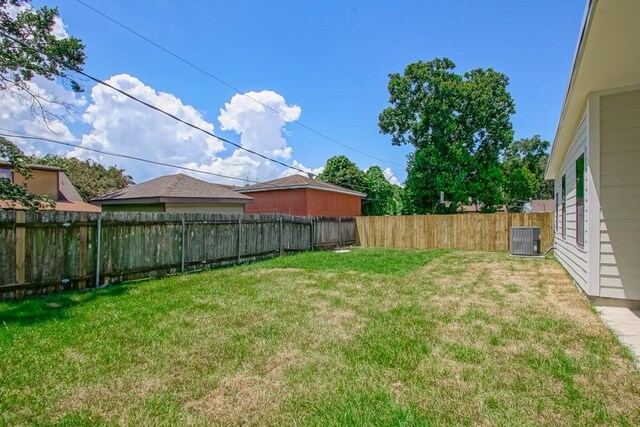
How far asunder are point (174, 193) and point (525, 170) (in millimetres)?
29619

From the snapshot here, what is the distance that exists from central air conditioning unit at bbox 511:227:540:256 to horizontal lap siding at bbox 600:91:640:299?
7.00 meters

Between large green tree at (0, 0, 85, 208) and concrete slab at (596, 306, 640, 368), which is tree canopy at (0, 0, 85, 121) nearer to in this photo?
large green tree at (0, 0, 85, 208)

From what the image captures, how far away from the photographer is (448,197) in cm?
2042

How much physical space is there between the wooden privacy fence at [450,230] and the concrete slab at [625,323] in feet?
28.5

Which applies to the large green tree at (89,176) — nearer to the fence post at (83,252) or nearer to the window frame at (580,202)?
the fence post at (83,252)

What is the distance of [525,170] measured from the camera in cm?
2981

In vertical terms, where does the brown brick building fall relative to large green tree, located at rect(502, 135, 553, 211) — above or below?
below

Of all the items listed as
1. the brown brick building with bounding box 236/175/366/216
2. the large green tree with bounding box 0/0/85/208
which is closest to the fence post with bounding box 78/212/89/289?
the large green tree with bounding box 0/0/85/208

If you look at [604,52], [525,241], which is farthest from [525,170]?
[604,52]

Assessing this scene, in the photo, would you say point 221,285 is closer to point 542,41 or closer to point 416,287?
point 416,287

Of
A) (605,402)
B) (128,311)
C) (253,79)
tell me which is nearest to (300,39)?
(253,79)

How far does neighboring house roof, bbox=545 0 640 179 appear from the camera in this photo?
272 centimetres

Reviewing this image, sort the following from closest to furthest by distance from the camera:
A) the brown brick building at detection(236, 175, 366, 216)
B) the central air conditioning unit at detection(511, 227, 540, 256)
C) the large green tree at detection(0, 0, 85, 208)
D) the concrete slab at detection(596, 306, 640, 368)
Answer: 1. the concrete slab at detection(596, 306, 640, 368)
2. the large green tree at detection(0, 0, 85, 208)
3. the central air conditioning unit at detection(511, 227, 540, 256)
4. the brown brick building at detection(236, 175, 366, 216)

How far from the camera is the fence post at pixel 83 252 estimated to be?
595cm
